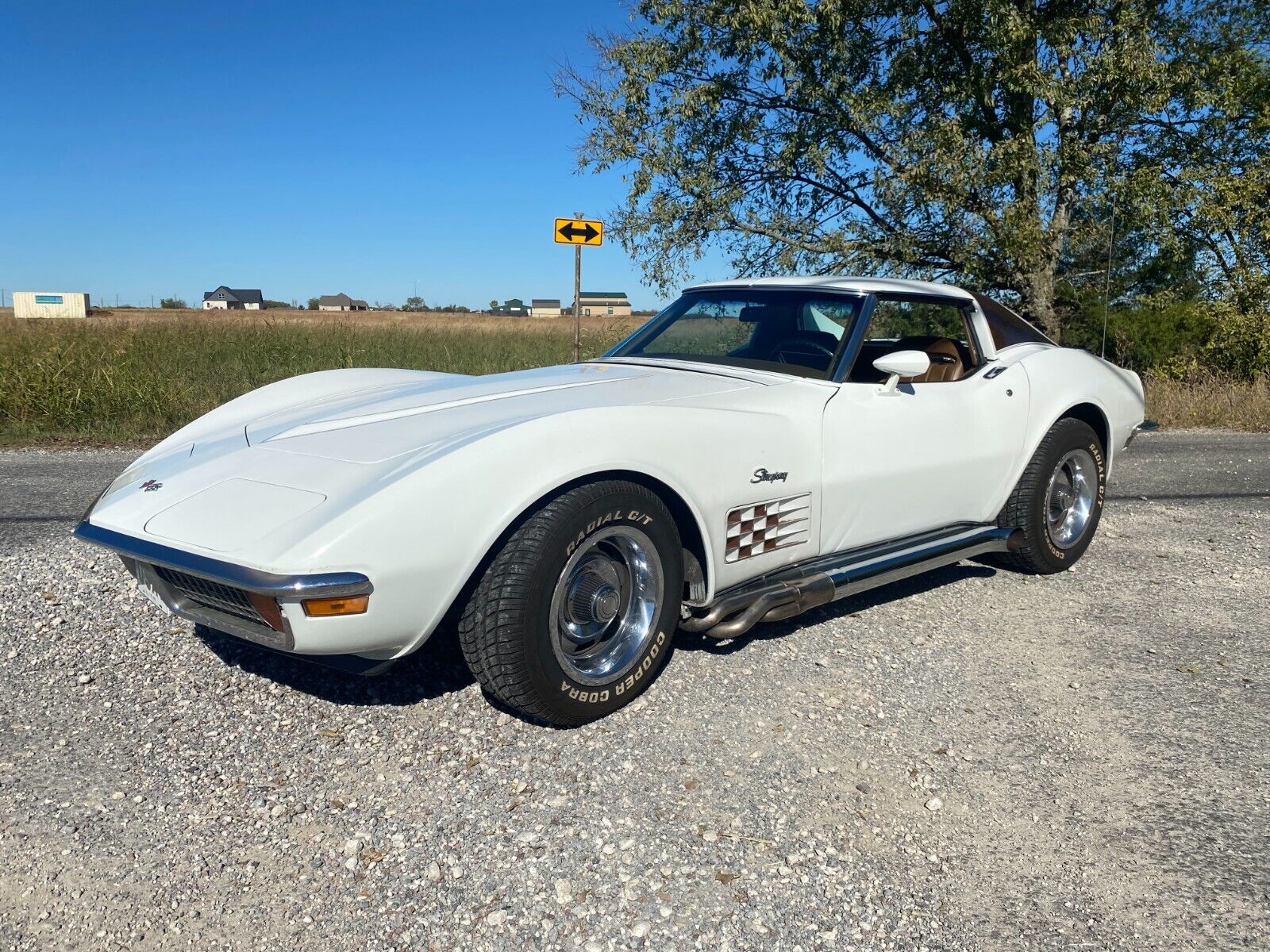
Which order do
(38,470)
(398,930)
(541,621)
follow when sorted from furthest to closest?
1. (38,470)
2. (541,621)
3. (398,930)

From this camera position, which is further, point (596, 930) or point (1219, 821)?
point (1219, 821)

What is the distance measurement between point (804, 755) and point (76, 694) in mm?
2320

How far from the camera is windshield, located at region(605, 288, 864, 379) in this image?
395 centimetres

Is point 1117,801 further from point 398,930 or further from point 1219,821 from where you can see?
point 398,930

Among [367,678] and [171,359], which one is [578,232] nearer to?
[171,359]

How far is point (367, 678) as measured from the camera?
129 inches

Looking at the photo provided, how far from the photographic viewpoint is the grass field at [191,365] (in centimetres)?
895

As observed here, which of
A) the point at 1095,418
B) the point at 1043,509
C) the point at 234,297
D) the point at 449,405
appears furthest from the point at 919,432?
the point at 234,297

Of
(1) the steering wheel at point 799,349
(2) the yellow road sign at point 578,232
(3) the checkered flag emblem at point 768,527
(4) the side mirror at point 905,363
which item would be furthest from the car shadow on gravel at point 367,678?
(2) the yellow road sign at point 578,232

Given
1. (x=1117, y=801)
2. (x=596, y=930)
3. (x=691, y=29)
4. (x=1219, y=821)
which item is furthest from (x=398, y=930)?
(x=691, y=29)

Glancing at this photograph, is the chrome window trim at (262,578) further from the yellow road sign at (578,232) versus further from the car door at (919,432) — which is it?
the yellow road sign at (578,232)

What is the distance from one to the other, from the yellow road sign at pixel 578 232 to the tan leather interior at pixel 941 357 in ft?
22.6

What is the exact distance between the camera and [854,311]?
4012mm

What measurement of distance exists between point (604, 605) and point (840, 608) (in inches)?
60.6
